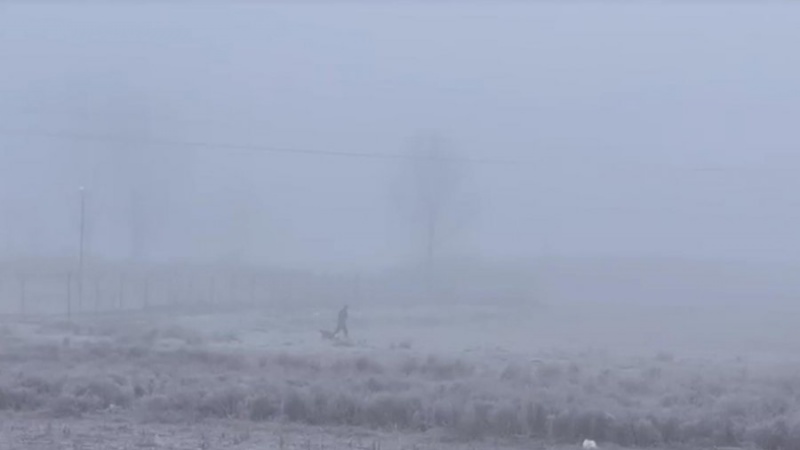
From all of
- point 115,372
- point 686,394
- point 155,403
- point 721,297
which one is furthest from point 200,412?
point 721,297

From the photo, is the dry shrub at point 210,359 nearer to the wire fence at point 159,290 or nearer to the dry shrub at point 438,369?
the dry shrub at point 438,369

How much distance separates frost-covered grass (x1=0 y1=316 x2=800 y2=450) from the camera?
25.8m

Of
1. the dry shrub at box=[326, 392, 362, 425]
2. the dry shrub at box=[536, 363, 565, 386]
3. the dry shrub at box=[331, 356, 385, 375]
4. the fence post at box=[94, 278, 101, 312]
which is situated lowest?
the dry shrub at box=[326, 392, 362, 425]

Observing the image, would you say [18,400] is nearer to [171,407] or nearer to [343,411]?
[171,407]

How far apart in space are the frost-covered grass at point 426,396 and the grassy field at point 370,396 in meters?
0.04

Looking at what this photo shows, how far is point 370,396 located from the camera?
28188 millimetres

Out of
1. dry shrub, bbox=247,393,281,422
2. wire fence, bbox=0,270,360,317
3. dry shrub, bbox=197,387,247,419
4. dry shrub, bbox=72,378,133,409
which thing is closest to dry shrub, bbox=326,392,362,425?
dry shrub, bbox=247,393,281,422

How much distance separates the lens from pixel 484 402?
89.9ft

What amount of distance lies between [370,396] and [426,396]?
1.16m

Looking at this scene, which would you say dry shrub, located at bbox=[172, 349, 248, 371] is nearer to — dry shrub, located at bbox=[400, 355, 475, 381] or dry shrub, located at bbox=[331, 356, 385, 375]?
dry shrub, located at bbox=[331, 356, 385, 375]

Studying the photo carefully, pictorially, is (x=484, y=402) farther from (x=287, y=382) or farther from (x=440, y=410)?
(x=287, y=382)

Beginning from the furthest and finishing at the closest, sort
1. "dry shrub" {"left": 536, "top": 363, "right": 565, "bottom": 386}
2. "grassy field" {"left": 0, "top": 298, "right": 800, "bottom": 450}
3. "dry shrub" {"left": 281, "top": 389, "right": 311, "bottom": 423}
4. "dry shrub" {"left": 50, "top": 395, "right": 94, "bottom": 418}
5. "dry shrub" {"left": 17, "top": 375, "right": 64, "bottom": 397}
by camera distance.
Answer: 1. "dry shrub" {"left": 536, "top": 363, "right": 565, "bottom": 386}
2. "dry shrub" {"left": 17, "top": 375, "right": 64, "bottom": 397}
3. "dry shrub" {"left": 50, "top": 395, "right": 94, "bottom": 418}
4. "dry shrub" {"left": 281, "top": 389, "right": 311, "bottom": 423}
5. "grassy field" {"left": 0, "top": 298, "right": 800, "bottom": 450}

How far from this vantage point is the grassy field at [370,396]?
2527 cm

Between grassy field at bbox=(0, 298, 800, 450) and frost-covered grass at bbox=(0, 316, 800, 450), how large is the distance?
35 mm
